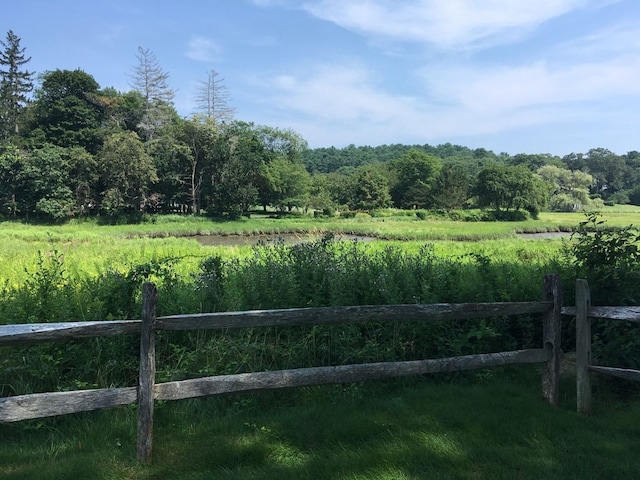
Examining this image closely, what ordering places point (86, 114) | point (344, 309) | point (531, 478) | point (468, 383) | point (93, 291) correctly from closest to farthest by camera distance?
point (531, 478)
point (344, 309)
point (468, 383)
point (93, 291)
point (86, 114)

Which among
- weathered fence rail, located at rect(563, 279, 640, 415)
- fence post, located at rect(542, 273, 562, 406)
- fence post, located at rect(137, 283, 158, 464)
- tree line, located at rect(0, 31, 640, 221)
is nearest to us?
fence post, located at rect(137, 283, 158, 464)

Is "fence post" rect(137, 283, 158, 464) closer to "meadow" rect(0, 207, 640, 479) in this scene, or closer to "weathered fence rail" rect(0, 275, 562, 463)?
"weathered fence rail" rect(0, 275, 562, 463)

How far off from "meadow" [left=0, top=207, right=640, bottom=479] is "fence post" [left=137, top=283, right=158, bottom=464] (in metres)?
0.16

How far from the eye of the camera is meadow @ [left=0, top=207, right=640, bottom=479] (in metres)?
3.63

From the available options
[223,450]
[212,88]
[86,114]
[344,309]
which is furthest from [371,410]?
[212,88]

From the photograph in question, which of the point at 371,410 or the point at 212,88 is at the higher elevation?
the point at 212,88

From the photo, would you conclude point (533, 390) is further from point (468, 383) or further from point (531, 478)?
point (531, 478)

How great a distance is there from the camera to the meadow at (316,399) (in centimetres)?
363

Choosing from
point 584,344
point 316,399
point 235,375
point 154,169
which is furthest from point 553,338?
point 154,169

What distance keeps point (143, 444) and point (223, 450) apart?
64cm

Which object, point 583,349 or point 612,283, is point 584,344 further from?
point 612,283

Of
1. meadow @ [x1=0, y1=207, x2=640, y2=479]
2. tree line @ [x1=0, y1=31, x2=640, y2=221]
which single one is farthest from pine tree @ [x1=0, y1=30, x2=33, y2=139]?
meadow @ [x1=0, y1=207, x2=640, y2=479]

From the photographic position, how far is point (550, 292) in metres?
→ 4.92

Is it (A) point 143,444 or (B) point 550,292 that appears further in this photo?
(B) point 550,292
